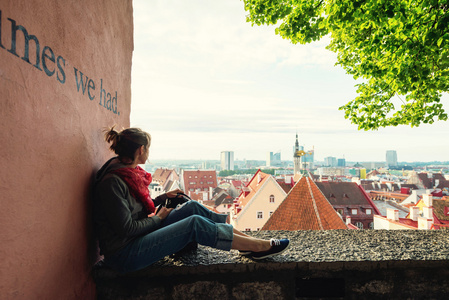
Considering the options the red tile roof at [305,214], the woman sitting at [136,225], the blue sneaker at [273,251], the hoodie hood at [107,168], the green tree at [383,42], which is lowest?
the red tile roof at [305,214]

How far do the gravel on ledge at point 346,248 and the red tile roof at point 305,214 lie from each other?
34.0ft

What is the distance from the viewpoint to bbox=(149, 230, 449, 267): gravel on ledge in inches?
83.3

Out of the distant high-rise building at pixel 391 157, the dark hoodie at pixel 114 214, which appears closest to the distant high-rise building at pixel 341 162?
the distant high-rise building at pixel 391 157

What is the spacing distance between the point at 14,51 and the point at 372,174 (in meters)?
125

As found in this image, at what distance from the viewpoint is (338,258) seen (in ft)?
7.00

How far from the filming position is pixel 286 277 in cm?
207

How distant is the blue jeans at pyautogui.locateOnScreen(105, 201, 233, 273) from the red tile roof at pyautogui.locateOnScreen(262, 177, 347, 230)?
1174cm

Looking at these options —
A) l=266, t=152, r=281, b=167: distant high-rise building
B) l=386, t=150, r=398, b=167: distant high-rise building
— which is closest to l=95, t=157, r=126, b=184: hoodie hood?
l=266, t=152, r=281, b=167: distant high-rise building

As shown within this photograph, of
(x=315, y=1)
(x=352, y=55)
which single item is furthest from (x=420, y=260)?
(x=352, y=55)

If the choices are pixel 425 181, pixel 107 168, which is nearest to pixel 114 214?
pixel 107 168

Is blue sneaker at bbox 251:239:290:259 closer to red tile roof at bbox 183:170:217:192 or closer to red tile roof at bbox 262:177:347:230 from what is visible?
red tile roof at bbox 262:177:347:230

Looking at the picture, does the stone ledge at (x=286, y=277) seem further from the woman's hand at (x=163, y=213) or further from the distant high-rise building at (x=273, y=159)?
the distant high-rise building at (x=273, y=159)

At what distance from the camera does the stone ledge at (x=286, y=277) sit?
2008mm

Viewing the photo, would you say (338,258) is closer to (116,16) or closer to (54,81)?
(54,81)
